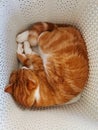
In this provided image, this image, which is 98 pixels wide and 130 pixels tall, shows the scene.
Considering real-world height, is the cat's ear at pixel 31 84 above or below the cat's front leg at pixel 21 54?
below

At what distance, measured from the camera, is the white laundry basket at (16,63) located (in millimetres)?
1170

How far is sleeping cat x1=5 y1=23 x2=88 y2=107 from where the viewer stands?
1.25 meters

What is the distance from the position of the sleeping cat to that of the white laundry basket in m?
0.04

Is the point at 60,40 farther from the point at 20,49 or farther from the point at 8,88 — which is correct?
the point at 8,88

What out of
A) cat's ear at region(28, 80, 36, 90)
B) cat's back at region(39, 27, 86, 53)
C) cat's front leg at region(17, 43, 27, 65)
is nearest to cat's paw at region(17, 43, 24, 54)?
cat's front leg at region(17, 43, 27, 65)

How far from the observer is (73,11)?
134cm

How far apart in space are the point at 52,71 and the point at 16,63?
0.24m

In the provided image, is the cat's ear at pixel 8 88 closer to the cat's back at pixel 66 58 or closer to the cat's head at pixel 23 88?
the cat's head at pixel 23 88

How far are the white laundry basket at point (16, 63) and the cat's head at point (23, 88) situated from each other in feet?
0.11

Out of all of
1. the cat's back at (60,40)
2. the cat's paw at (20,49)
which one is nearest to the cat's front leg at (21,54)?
the cat's paw at (20,49)

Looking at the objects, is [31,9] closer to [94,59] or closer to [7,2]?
[7,2]

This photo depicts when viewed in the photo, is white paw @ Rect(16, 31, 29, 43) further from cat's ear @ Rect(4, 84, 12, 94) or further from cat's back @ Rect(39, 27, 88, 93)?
cat's ear @ Rect(4, 84, 12, 94)

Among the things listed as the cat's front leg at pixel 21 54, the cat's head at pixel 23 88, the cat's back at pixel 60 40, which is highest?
the cat's back at pixel 60 40

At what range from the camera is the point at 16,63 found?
142cm
